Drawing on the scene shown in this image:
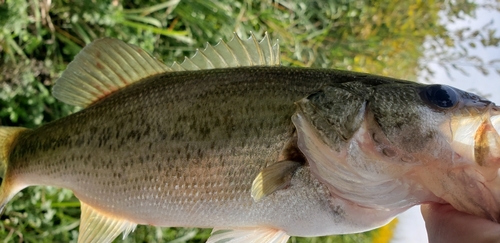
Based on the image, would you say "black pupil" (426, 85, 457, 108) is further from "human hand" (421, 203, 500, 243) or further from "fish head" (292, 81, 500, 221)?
"human hand" (421, 203, 500, 243)

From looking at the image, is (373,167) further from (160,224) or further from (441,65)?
(441,65)

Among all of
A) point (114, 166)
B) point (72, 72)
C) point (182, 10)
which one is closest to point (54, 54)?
point (182, 10)

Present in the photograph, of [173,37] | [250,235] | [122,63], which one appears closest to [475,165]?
[250,235]

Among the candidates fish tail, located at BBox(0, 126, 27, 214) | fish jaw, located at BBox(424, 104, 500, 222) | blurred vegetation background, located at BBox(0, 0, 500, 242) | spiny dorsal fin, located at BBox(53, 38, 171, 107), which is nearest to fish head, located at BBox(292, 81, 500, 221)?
fish jaw, located at BBox(424, 104, 500, 222)

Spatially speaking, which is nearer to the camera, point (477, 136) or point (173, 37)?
point (477, 136)

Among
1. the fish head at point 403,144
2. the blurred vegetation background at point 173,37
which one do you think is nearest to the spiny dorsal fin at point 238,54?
the fish head at point 403,144

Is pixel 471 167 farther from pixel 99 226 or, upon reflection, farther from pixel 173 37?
pixel 173 37
